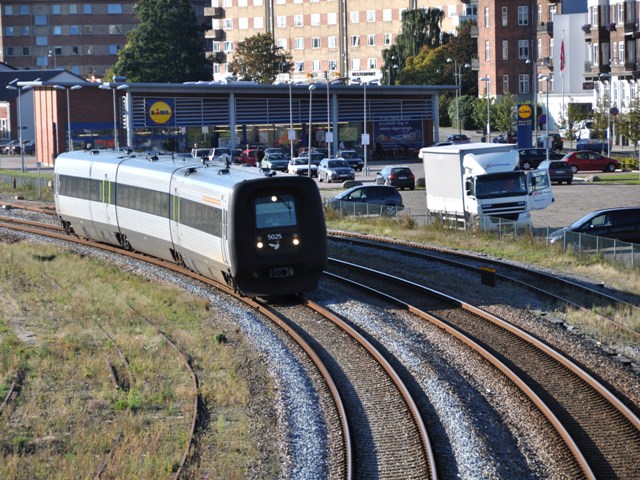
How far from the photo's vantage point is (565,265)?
2864 centimetres

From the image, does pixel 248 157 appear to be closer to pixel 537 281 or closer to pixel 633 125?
pixel 633 125

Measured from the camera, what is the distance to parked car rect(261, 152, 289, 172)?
69250 millimetres

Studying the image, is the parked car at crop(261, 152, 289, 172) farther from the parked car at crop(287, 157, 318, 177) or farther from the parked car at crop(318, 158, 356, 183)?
the parked car at crop(318, 158, 356, 183)

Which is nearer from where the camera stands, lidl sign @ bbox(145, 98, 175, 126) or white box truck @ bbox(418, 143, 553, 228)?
Answer: white box truck @ bbox(418, 143, 553, 228)

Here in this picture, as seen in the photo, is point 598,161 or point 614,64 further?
point 614,64

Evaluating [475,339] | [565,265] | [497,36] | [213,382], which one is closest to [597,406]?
[475,339]

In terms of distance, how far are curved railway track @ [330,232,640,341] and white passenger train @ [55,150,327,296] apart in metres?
4.74

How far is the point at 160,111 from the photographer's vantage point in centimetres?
7638

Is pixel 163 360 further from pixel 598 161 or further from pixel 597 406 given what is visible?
pixel 598 161

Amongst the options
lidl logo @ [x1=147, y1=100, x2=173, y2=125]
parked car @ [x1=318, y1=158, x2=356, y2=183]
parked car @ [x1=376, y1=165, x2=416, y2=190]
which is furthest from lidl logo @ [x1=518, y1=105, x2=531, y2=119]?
lidl logo @ [x1=147, y1=100, x2=173, y2=125]

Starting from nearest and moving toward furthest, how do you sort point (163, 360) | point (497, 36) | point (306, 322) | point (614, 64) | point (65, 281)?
point (163, 360)
point (306, 322)
point (65, 281)
point (614, 64)
point (497, 36)

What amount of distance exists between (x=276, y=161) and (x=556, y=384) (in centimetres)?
5467

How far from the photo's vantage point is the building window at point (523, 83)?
103938 millimetres

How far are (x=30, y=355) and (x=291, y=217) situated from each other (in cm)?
595
